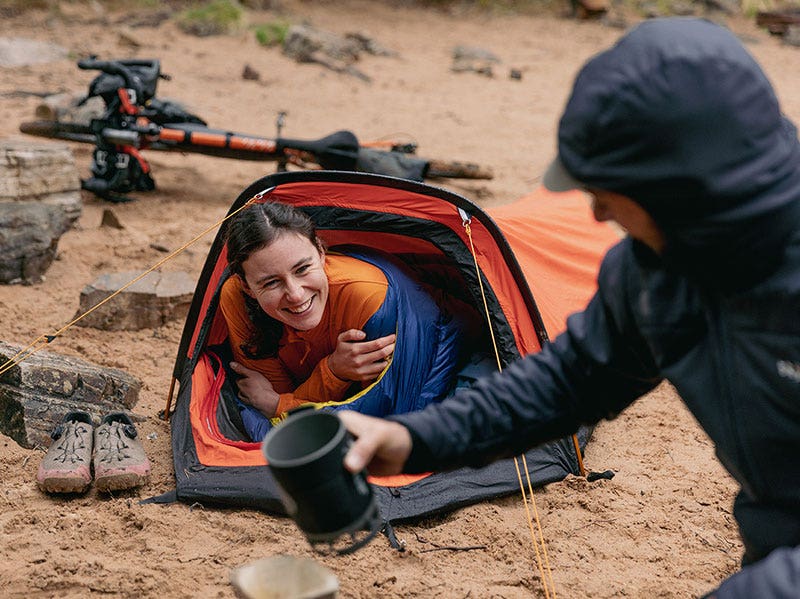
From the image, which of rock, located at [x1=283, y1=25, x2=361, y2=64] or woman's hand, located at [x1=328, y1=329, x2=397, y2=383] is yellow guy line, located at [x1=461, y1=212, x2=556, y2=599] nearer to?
woman's hand, located at [x1=328, y1=329, x2=397, y2=383]

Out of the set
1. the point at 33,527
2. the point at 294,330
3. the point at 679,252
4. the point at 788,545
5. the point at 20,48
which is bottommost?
the point at 20,48

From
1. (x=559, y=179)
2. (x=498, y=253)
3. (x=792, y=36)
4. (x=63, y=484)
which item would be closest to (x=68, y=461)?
(x=63, y=484)

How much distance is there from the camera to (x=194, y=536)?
111 inches

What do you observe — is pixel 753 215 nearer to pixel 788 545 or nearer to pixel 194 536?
pixel 788 545

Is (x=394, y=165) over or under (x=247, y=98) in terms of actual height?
over

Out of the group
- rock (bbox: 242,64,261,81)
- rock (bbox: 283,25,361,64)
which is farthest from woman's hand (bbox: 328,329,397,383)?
A: rock (bbox: 283,25,361,64)

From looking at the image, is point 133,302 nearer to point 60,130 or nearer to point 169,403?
point 169,403

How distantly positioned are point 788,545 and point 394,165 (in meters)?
4.10

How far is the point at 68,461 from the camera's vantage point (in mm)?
2934

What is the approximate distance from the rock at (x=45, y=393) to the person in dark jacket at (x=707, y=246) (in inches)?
83.2

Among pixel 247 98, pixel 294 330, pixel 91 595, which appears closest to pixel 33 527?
pixel 91 595

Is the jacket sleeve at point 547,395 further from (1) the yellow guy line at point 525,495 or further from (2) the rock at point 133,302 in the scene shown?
(2) the rock at point 133,302

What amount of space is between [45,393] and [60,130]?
2919 mm

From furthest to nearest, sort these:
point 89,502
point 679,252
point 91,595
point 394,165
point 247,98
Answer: point 247,98 → point 394,165 → point 89,502 → point 91,595 → point 679,252
